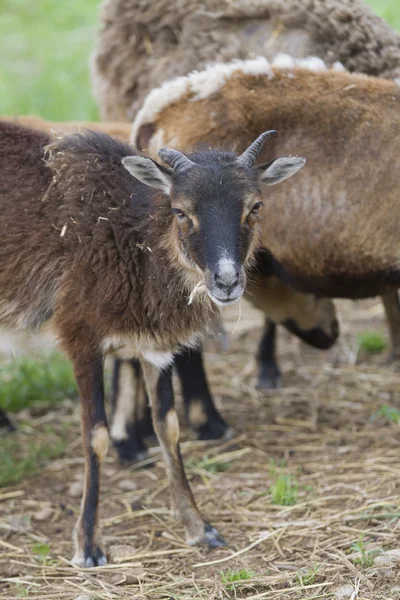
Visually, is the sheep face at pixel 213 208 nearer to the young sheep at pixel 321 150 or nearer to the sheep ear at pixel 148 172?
the sheep ear at pixel 148 172

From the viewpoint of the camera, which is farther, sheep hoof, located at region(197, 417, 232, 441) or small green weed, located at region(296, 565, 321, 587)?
sheep hoof, located at region(197, 417, 232, 441)

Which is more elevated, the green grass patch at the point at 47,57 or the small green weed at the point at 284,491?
the small green weed at the point at 284,491

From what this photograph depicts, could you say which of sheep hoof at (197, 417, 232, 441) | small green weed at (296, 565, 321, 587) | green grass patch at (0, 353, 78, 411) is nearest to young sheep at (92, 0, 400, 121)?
green grass patch at (0, 353, 78, 411)

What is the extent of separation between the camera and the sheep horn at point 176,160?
448 cm

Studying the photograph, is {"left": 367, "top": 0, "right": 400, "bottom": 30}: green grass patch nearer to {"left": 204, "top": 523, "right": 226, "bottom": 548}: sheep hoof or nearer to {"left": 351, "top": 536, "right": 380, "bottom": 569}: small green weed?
{"left": 204, "top": 523, "right": 226, "bottom": 548}: sheep hoof

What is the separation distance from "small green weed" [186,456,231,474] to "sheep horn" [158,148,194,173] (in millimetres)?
2117

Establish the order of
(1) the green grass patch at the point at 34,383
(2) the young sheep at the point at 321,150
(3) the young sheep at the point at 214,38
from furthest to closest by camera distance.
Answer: (1) the green grass patch at the point at 34,383 < (3) the young sheep at the point at 214,38 < (2) the young sheep at the point at 321,150

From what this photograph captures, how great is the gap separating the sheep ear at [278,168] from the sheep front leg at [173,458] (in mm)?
1155

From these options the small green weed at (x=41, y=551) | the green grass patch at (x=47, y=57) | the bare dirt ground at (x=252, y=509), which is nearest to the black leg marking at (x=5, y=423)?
the bare dirt ground at (x=252, y=509)

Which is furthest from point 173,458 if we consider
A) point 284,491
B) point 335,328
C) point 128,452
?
point 335,328

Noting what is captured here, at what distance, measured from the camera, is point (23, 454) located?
614 cm

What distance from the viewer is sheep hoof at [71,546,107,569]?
4.61 meters

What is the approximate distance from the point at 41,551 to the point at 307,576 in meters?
1.39

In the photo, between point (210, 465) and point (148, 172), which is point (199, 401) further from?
point (148, 172)
